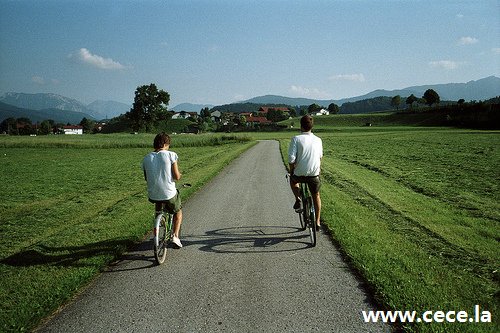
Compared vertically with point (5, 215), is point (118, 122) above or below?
above

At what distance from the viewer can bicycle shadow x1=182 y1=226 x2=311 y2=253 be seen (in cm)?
672

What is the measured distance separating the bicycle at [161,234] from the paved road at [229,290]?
21 cm

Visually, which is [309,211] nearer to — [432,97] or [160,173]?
[160,173]

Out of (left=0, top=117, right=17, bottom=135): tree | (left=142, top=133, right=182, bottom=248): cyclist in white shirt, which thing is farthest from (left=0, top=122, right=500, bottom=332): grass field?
(left=0, top=117, right=17, bottom=135): tree

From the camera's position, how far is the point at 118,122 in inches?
6019

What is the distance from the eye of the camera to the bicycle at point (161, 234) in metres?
5.80

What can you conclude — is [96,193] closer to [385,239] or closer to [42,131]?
[385,239]

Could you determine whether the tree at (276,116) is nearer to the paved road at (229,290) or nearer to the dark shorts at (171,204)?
the paved road at (229,290)

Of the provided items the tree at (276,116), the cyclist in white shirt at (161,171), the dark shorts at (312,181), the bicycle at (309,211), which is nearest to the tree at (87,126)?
the tree at (276,116)

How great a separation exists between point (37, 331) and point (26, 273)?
215cm

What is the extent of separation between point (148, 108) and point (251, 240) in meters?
87.9

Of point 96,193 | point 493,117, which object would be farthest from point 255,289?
point 493,117

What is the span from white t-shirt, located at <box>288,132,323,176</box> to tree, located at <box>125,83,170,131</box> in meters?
86.9

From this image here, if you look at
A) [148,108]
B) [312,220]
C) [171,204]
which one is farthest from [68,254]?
[148,108]
